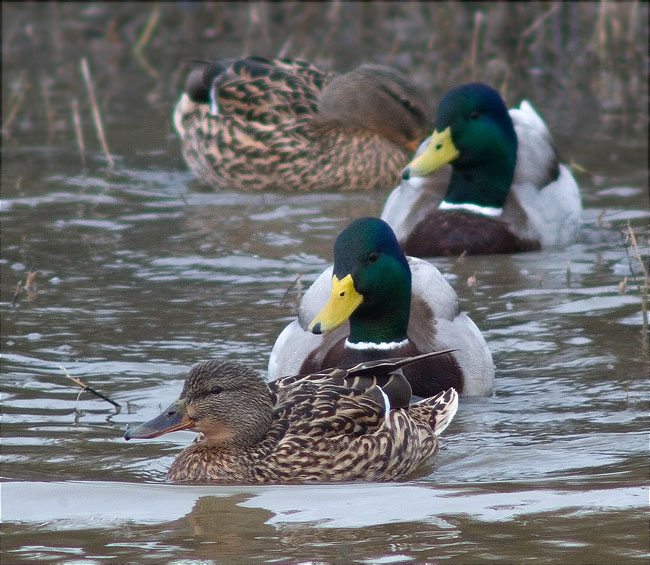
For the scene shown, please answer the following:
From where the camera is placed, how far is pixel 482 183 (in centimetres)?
937

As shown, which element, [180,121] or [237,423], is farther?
[180,121]

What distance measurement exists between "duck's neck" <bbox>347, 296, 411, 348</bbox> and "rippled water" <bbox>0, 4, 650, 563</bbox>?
49 centimetres

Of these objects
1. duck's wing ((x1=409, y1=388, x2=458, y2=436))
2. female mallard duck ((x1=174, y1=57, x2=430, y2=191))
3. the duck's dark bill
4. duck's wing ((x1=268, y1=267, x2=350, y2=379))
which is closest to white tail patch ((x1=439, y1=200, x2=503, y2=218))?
female mallard duck ((x1=174, y1=57, x2=430, y2=191))

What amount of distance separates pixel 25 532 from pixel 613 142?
7.96m

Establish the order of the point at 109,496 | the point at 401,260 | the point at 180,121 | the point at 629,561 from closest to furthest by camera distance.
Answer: the point at 629,561 → the point at 109,496 → the point at 401,260 → the point at 180,121

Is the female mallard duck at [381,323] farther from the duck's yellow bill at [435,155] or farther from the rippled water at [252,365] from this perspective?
the duck's yellow bill at [435,155]

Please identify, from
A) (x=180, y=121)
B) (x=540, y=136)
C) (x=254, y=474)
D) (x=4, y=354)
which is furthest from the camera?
(x=180, y=121)

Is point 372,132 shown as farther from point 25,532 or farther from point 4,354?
point 25,532

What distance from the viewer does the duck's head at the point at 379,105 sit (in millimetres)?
10781

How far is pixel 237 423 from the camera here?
5562mm

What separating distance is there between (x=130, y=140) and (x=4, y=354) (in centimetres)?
527

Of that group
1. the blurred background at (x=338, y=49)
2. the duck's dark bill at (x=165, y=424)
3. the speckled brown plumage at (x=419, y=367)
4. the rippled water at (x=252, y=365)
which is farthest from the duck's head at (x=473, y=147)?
the duck's dark bill at (x=165, y=424)

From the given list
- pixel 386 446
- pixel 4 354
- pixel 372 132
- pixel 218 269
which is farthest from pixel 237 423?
pixel 372 132

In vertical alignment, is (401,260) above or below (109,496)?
above
